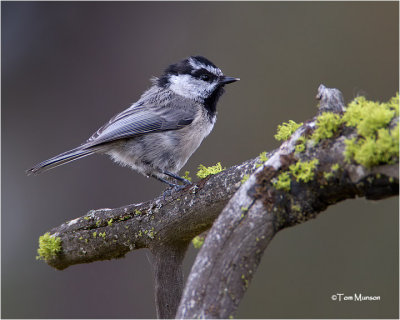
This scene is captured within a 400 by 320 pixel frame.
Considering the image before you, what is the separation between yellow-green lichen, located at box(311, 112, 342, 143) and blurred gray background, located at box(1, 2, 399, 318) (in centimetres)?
344

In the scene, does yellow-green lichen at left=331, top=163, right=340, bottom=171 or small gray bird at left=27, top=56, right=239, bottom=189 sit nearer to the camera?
yellow-green lichen at left=331, top=163, right=340, bottom=171

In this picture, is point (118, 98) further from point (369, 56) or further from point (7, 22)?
point (369, 56)

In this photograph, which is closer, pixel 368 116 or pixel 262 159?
pixel 368 116

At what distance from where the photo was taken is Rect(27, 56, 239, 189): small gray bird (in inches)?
145

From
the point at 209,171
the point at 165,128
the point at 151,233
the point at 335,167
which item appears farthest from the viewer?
the point at 165,128

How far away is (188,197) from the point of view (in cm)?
283

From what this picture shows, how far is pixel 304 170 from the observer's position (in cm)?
194

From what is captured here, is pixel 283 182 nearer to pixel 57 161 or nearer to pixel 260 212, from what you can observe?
pixel 260 212

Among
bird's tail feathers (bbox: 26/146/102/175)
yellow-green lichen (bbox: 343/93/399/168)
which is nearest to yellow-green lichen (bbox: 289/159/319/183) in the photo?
yellow-green lichen (bbox: 343/93/399/168)

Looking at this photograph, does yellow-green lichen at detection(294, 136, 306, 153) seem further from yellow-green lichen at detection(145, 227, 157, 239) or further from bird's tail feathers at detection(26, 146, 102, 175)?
bird's tail feathers at detection(26, 146, 102, 175)

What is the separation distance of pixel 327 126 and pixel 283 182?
295mm

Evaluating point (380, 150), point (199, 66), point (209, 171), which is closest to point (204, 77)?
point (199, 66)

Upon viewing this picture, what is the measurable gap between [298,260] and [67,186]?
272 centimetres

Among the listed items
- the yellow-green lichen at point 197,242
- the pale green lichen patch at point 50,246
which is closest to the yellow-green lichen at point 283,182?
the yellow-green lichen at point 197,242
